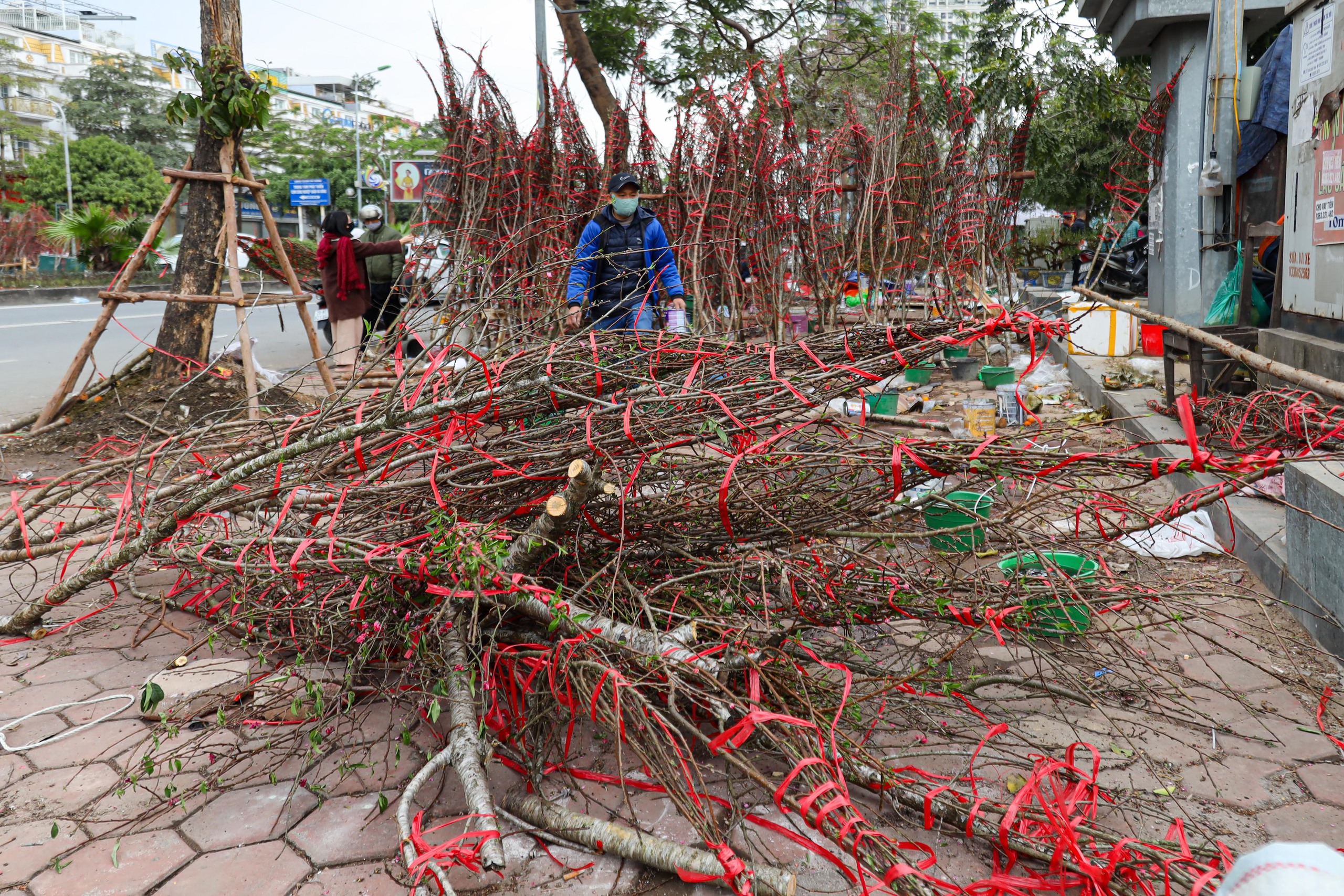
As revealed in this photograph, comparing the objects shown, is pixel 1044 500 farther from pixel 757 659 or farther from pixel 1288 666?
pixel 1288 666

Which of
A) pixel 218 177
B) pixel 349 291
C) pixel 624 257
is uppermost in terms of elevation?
pixel 218 177

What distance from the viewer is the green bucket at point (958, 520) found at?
2570 millimetres

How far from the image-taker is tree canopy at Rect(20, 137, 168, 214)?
32594mm

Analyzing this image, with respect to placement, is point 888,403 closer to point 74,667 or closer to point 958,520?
point 958,520

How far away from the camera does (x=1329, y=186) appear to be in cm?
430

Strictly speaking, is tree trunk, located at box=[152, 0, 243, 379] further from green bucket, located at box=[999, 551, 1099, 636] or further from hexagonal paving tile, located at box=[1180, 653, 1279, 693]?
hexagonal paving tile, located at box=[1180, 653, 1279, 693]

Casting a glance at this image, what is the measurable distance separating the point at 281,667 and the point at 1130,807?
2.42 metres

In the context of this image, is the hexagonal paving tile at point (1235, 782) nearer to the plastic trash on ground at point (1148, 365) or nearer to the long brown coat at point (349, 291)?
the plastic trash on ground at point (1148, 365)

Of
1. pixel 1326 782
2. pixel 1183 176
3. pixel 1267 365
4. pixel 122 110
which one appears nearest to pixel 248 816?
pixel 1326 782

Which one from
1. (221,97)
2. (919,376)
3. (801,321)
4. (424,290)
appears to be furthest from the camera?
(801,321)

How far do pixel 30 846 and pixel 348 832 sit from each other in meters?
0.73

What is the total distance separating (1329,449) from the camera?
11.8 ft

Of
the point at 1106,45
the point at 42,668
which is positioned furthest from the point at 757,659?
the point at 1106,45

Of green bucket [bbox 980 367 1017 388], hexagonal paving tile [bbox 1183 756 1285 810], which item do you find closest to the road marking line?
green bucket [bbox 980 367 1017 388]
